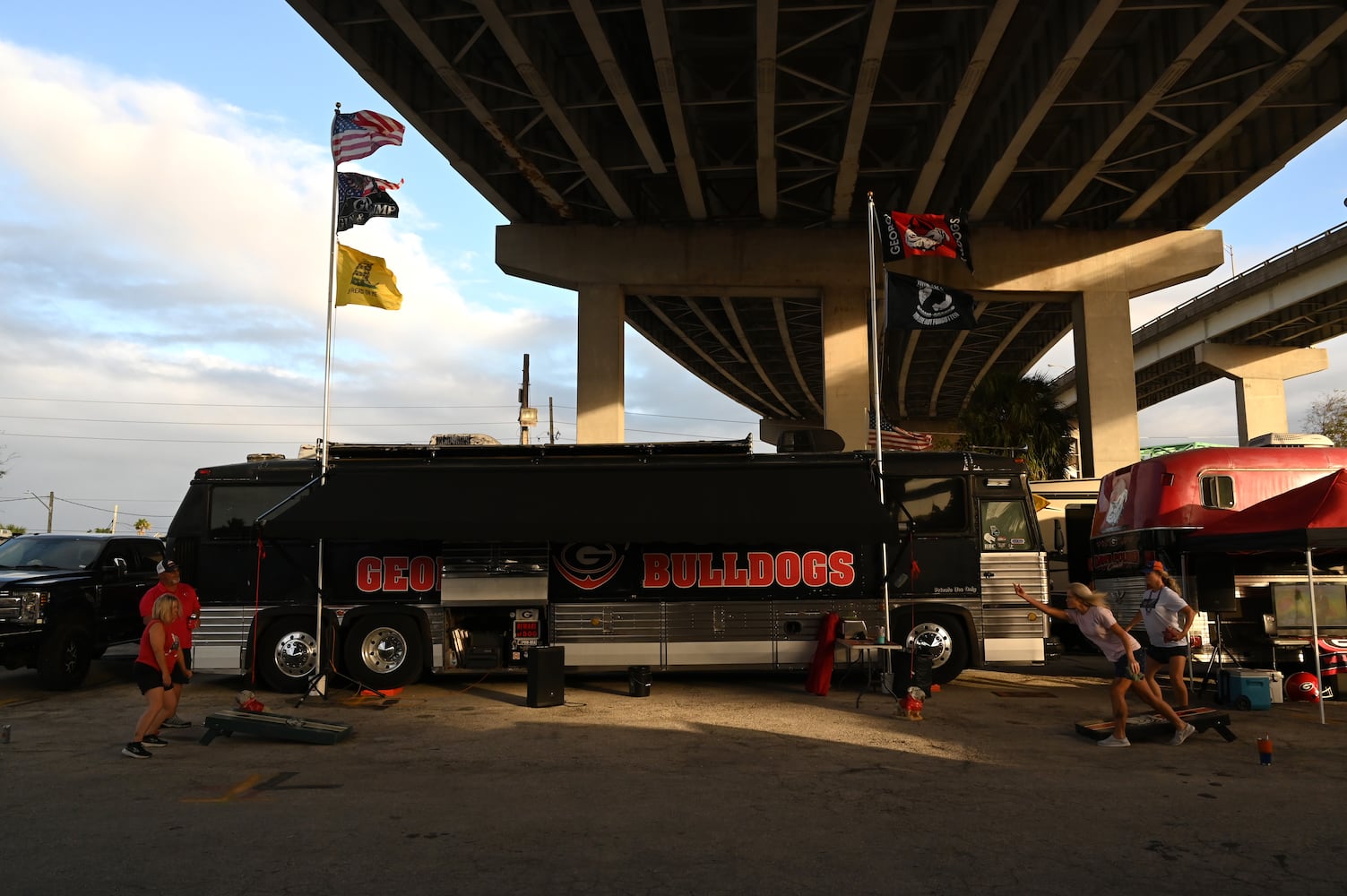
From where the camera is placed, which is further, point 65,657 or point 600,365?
point 600,365

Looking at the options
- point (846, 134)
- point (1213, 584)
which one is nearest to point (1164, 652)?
point (1213, 584)

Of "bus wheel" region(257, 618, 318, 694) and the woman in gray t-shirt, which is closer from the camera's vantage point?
the woman in gray t-shirt

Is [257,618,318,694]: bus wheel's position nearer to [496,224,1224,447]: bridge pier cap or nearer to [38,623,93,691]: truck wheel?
[38,623,93,691]: truck wheel

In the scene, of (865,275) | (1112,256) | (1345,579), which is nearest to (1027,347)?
(1112,256)

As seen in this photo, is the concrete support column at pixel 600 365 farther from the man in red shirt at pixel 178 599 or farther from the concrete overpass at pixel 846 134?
the man in red shirt at pixel 178 599

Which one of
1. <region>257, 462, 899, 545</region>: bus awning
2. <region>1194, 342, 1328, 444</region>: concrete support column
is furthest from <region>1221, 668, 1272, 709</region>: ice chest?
<region>1194, 342, 1328, 444</region>: concrete support column

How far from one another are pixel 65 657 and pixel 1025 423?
29.6 meters

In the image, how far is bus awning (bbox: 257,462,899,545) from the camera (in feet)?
40.7

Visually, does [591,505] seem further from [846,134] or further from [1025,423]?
[1025,423]

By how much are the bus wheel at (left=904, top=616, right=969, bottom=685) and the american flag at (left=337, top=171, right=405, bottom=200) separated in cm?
993

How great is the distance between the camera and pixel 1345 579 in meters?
12.4

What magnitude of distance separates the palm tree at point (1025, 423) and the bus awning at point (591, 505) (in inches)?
908

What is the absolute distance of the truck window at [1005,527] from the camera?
1365 cm

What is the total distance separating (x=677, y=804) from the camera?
7.34m
